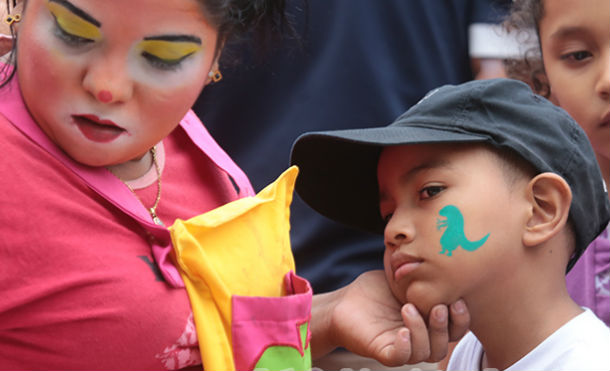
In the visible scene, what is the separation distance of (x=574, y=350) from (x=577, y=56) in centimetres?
83

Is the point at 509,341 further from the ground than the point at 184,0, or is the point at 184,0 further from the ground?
the point at 184,0

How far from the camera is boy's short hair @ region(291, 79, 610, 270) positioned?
1.54m

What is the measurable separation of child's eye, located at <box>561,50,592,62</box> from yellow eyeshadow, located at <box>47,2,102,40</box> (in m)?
1.34

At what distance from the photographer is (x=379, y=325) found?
5.32ft

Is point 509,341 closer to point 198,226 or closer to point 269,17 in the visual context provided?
point 198,226

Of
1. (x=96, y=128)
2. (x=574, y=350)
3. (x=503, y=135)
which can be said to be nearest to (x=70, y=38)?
(x=96, y=128)

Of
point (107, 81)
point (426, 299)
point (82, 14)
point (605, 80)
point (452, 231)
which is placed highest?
point (82, 14)

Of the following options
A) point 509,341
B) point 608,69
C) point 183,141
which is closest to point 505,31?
point 608,69

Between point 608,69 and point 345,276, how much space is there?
2.89 feet

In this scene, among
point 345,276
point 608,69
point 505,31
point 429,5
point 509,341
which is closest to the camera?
point 509,341

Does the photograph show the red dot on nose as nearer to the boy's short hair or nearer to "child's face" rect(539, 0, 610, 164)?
the boy's short hair

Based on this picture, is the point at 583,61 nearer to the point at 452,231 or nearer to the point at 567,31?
the point at 567,31

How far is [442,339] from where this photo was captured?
1.53 metres

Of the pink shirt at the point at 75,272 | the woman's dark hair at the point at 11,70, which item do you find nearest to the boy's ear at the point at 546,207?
the pink shirt at the point at 75,272
